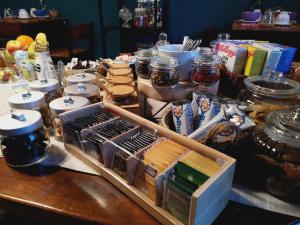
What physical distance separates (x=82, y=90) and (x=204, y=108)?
37 cm

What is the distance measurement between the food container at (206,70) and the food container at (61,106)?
0.35 metres

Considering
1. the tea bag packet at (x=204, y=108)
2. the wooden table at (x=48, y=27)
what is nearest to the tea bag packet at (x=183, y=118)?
the tea bag packet at (x=204, y=108)

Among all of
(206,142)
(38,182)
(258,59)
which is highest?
(258,59)

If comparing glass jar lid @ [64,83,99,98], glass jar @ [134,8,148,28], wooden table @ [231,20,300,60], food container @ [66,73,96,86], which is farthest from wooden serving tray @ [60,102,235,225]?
glass jar @ [134,8,148,28]

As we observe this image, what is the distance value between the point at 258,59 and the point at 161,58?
0.33 metres

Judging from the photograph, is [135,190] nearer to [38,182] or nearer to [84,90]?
[38,182]

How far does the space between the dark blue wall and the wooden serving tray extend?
8.10 feet

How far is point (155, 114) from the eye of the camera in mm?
789

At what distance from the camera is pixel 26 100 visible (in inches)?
25.6

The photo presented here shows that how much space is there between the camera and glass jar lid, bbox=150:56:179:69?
0.76 meters

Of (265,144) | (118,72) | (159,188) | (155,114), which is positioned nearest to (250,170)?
(265,144)

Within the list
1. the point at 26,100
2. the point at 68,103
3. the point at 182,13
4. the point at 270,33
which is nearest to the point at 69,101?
the point at 68,103

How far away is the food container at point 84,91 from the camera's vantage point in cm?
73

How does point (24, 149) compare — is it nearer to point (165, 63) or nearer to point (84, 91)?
point (84, 91)
